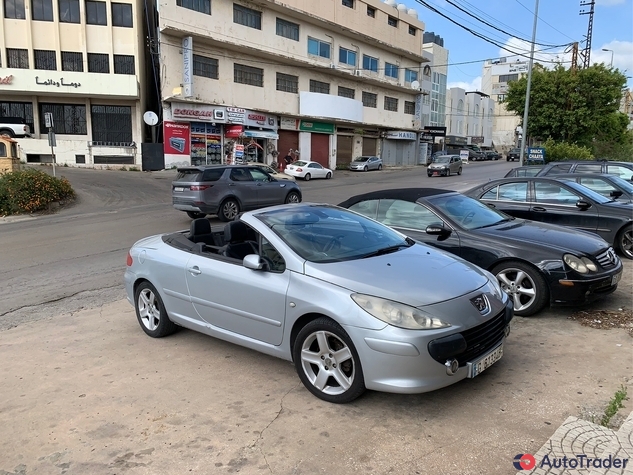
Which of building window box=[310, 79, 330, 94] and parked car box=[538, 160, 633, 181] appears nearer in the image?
parked car box=[538, 160, 633, 181]

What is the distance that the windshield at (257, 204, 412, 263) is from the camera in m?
4.16

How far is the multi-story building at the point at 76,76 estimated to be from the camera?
2989cm

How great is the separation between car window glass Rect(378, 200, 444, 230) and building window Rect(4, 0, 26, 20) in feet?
108

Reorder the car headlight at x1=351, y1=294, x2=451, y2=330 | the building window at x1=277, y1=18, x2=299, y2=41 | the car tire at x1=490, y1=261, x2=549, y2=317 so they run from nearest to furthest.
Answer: the car headlight at x1=351, y1=294, x2=451, y2=330 → the car tire at x1=490, y1=261, x2=549, y2=317 → the building window at x1=277, y1=18, x2=299, y2=41

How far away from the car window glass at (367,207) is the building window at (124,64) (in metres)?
29.0

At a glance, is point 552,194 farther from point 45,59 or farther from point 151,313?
point 45,59

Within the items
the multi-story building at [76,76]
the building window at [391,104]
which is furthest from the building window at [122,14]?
the building window at [391,104]

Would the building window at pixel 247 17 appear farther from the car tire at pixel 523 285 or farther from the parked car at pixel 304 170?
the car tire at pixel 523 285

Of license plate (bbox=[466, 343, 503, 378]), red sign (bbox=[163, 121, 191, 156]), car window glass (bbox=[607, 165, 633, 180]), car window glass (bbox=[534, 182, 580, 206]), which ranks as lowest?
license plate (bbox=[466, 343, 503, 378])

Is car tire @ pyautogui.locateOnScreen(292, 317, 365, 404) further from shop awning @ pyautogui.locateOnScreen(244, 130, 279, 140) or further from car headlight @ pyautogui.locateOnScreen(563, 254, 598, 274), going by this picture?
shop awning @ pyautogui.locateOnScreen(244, 130, 279, 140)

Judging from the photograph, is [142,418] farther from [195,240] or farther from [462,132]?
[462,132]

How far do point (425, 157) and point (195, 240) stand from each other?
177 feet

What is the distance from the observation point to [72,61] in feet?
100

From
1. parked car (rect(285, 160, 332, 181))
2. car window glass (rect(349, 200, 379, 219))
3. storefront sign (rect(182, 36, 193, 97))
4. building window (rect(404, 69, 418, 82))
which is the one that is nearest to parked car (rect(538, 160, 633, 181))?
car window glass (rect(349, 200, 379, 219))
